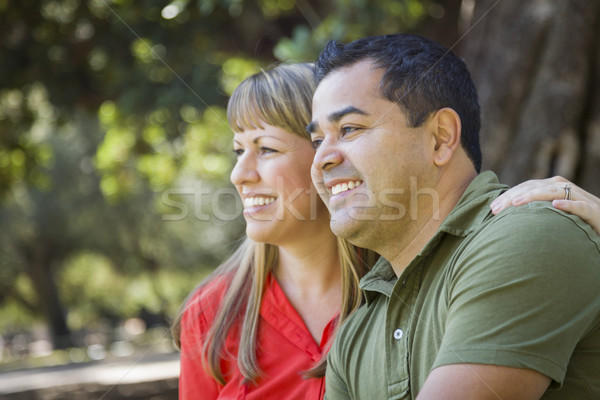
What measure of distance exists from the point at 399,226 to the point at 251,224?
0.94m

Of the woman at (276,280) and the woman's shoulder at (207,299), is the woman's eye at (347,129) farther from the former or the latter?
the woman's shoulder at (207,299)

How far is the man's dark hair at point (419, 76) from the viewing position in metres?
2.29

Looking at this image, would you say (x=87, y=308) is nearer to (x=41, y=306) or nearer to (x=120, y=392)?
(x=41, y=306)

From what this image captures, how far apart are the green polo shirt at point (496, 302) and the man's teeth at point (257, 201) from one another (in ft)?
3.06

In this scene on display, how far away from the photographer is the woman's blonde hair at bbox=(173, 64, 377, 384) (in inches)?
119

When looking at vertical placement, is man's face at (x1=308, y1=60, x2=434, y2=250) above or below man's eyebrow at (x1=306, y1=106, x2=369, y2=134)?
below

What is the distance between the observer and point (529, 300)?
1685 millimetres

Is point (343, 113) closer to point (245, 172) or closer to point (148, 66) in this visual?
point (245, 172)

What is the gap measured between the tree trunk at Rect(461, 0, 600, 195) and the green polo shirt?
2327 mm

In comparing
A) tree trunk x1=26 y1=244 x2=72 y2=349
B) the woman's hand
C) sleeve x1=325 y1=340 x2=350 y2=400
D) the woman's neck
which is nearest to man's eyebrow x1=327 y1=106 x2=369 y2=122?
the woman's hand

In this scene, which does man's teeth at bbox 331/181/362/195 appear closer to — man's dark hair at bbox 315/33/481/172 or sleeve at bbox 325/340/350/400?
man's dark hair at bbox 315/33/481/172

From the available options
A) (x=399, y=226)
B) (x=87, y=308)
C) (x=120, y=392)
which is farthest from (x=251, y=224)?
(x=87, y=308)

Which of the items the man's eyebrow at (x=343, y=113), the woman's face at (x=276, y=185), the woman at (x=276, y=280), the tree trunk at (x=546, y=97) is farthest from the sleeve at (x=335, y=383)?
the tree trunk at (x=546, y=97)

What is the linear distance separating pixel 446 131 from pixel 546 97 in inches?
94.6
